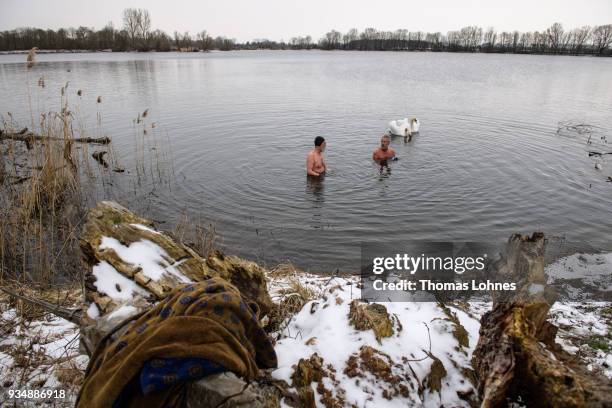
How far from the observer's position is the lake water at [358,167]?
7691 mm

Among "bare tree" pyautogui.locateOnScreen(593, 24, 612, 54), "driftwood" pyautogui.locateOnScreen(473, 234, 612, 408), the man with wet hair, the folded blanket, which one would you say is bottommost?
the man with wet hair

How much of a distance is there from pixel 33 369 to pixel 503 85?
32.5 metres

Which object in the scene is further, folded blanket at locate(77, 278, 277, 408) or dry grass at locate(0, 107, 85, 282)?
dry grass at locate(0, 107, 85, 282)

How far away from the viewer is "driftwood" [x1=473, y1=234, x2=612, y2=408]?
1.93m

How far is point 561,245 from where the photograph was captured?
701cm

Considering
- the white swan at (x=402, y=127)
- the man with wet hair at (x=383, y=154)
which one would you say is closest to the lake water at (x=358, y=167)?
the man with wet hair at (x=383, y=154)

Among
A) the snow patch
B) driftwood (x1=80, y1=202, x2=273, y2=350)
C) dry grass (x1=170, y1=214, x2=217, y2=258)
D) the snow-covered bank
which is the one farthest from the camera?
dry grass (x1=170, y1=214, x2=217, y2=258)

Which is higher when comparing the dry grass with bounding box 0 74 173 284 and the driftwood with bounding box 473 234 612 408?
the driftwood with bounding box 473 234 612 408

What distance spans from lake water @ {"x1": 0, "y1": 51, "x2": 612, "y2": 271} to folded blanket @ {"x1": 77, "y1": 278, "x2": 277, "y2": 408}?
4.51m

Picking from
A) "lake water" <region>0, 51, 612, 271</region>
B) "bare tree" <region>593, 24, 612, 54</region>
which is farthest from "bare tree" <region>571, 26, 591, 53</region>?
"lake water" <region>0, 51, 612, 271</region>

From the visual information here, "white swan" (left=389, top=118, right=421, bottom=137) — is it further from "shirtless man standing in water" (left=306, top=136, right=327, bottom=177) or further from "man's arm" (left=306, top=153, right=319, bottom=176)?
"man's arm" (left=306, top=153, right=319, bottom=176)

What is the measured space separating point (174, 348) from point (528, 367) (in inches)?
75.8

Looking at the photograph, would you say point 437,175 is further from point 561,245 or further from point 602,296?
point 602,296

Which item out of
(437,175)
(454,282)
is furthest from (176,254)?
(437,175)
